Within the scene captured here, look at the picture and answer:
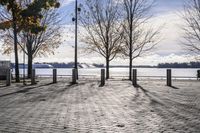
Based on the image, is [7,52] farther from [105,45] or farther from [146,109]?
[146,109]

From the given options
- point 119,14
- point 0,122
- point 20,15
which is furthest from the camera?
point 119,14

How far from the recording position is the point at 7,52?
4659 centimetres

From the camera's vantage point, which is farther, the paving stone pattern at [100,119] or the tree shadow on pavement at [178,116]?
the tree shadow on pavement at [178,116]

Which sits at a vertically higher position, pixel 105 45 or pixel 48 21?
pixel 48 21

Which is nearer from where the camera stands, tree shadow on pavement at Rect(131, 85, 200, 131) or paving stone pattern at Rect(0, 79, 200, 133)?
paving stone pattern at Rect(0, 79, 200, 133)

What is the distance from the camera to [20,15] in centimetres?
3188

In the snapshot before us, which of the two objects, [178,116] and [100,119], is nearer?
[100,119]

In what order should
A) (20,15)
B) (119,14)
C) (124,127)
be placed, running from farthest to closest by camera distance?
(119,14)
(20,15)
(124,127)

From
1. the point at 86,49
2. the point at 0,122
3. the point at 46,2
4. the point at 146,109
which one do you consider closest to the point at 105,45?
the point at 86,49

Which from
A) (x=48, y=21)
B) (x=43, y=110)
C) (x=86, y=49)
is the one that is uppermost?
(x=48, y=21)

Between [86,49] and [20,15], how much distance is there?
1398 cm

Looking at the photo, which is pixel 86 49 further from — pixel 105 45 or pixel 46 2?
pixel 46 2

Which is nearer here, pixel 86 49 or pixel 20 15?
pixel 20 15

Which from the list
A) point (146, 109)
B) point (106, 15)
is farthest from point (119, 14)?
point (146, 109)
